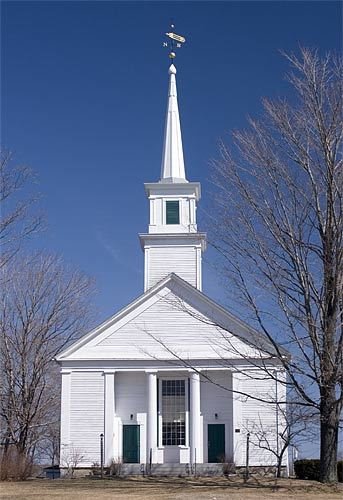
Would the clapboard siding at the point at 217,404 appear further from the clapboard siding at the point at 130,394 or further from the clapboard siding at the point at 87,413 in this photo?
the clapboard siding at the point at 87,413

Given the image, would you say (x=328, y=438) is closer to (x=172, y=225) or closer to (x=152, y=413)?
(x=152, y=413)

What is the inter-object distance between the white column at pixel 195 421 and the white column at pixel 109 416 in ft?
10.3

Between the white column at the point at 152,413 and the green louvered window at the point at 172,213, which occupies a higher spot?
the green louvered window at the point at 172,213

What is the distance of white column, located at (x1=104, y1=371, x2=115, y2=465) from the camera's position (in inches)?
1304

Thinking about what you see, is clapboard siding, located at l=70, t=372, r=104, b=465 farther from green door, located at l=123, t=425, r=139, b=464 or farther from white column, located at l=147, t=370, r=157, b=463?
white column, located at l=147, t=370, r=157, b=463

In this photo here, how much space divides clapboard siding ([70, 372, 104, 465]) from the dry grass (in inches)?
248

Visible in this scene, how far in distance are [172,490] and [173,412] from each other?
11375 millimetres

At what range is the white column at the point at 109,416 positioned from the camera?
33125mm

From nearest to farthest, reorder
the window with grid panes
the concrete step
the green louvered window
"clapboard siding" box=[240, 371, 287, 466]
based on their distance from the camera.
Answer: the concrete step → "clapboard siding" box=[240, 371, 287, 466] → the window with grid panes → the green louvered window

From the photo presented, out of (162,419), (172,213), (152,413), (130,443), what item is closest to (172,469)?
(152,413)

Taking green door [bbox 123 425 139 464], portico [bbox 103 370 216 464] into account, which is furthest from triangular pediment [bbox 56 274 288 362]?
green door [bbox 123 425 139 464]

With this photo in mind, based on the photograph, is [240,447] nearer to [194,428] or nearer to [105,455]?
[194,428]

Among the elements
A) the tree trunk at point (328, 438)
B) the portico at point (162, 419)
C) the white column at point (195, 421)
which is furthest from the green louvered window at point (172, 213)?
the tree trunk at point (328, 438)

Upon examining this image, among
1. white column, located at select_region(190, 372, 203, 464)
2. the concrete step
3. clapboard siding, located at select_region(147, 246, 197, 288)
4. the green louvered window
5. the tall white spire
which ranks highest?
the tall white spire
